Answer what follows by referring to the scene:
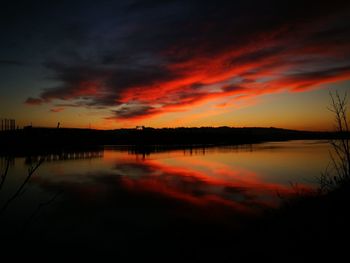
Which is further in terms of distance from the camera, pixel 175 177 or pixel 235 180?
pixel 175 177

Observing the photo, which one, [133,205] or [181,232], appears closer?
[181,232]

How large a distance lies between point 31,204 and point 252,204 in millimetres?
11421

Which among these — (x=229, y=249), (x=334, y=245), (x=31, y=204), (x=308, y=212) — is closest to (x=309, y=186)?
(x=308, y=212)

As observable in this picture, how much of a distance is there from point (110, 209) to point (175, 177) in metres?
10.9

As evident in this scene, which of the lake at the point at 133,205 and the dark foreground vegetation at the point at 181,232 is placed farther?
the lake at the point at 133,205

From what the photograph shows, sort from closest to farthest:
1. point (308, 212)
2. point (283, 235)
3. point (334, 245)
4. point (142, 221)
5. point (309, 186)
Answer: point (334, 245)
point (283, 235)
point (308, 212)
point (142, 221)
point (309, 186)

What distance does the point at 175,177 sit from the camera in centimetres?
2500

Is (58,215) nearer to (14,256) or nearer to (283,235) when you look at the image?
(14,256)

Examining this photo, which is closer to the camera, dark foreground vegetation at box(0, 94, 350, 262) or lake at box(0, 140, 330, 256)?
dark foreground vegetation at box(0, 94, 350, 262)

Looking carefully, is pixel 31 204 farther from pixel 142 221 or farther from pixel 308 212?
pixel 308 212

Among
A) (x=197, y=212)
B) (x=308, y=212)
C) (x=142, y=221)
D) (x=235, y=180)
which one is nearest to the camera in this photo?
(x=308, y=212)

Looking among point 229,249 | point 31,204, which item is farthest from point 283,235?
point 31,204

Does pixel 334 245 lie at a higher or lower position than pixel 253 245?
higher

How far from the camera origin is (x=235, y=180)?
23.2 m
